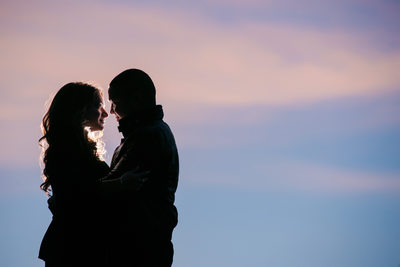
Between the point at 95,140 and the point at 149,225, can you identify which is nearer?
the point at 149,225

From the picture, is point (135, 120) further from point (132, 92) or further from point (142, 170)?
point (142, 170)

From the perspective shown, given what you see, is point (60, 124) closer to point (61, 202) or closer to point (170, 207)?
point (61, 202)

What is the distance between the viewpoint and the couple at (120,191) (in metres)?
4.98

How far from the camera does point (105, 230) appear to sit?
5.05m

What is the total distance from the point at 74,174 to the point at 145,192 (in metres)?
0.71

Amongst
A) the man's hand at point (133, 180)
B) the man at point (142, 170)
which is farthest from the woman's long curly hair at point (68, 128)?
the man's hand at point (133, 180)

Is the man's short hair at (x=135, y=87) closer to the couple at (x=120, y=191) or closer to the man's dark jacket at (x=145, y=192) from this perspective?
the couple at (x=120, y=191)

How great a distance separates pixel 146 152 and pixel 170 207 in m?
0.58

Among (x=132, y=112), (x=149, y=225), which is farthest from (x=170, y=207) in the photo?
(x=132, y=112)

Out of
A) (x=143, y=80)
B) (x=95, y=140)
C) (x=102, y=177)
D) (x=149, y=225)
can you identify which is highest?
(x=143, y=80)

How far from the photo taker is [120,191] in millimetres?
4992

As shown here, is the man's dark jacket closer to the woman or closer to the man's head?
the man's head

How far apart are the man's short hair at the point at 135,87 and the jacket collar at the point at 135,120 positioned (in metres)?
0.10

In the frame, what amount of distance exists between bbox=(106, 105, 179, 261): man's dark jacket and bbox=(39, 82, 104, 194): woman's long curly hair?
0.41 m
